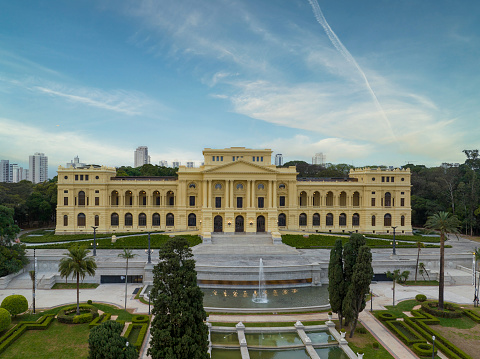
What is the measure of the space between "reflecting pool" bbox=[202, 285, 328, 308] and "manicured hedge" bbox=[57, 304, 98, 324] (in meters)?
9.88

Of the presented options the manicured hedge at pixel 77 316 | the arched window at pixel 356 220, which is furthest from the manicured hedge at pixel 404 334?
the arched window at pixel 356 220

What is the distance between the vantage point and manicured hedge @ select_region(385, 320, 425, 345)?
24.0 meters

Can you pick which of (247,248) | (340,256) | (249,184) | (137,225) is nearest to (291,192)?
(249,184)

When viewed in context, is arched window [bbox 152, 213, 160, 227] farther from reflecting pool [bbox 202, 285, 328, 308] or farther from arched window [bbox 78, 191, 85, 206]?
reflecting pool [bbox 202, 285, 328, 308]

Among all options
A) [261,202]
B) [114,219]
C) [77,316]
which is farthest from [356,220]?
Answer: [77,316]

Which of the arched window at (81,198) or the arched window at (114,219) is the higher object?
the arched window at (81,198)

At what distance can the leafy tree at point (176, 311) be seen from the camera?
18.2 m

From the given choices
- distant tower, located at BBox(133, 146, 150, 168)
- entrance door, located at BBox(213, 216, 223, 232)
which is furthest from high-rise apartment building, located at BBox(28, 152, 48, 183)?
entrance door, located at BBox(213, 216, 223, 232)

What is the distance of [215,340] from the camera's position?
24.6 meters

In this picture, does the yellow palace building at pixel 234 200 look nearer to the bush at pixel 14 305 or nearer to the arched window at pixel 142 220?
the arched window at pixel 142 220

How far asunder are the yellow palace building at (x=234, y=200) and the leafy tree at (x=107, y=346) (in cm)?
3785

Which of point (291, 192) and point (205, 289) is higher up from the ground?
point (291, 192)

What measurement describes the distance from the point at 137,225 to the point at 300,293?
39627mm

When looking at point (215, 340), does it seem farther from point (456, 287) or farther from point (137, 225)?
point (137, 225)
